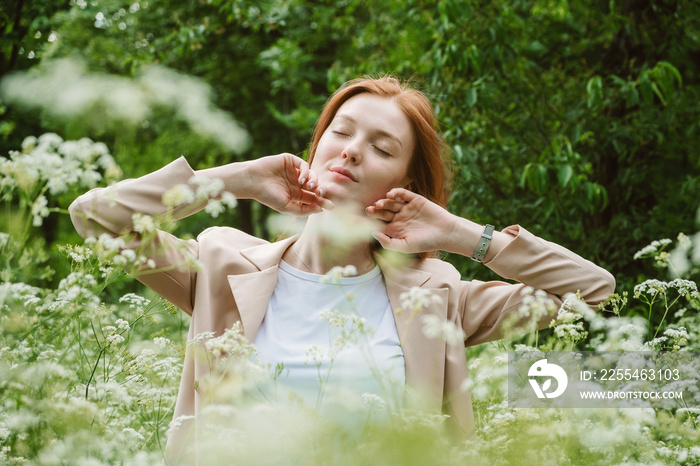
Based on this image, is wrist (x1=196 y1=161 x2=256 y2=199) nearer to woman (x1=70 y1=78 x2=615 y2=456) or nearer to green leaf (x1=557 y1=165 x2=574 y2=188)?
woman (x1=70 y1=78 x2=615 y2=456)

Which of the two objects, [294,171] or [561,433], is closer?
[561,433]

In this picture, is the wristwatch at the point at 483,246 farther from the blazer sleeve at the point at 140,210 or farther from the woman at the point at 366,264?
the blazer sleeve at the point at 140,210

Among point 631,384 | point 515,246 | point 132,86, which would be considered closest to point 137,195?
point 132,86

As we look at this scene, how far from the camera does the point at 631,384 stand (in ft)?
6.04

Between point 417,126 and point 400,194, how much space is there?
32cm

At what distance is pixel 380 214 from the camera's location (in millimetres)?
2256

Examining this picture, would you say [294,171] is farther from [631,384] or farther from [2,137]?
[2,137]

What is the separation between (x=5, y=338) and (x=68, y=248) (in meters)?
0.34

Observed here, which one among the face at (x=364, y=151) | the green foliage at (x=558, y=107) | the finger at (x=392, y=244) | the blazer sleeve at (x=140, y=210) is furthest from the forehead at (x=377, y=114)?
the green foliage at (x=558, y=107)

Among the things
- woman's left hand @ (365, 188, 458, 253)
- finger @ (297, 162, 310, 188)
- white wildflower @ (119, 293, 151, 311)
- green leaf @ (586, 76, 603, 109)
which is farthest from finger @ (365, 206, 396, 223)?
green leaf @ (586, 76, 603, 109)

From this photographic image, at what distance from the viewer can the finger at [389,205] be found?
2.23 metres

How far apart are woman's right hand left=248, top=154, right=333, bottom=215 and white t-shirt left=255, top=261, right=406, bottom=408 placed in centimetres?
24

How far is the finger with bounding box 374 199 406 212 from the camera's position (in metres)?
2.23

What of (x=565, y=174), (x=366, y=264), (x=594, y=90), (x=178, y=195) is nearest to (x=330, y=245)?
(x=366, y=264)
